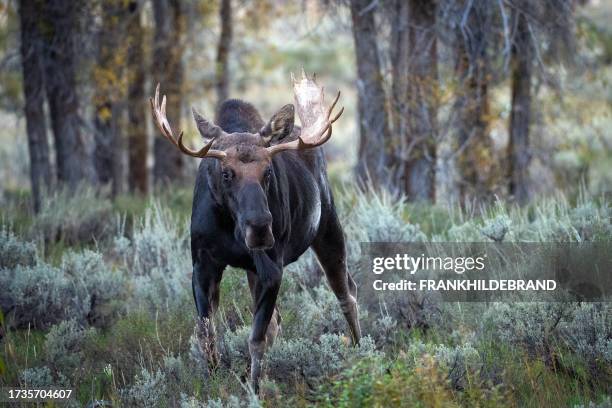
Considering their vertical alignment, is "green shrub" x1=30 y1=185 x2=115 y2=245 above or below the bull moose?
below

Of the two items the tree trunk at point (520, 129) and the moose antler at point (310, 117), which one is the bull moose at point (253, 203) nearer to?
the moose antler at point (310, 117)

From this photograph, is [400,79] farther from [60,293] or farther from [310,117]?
[60,293]

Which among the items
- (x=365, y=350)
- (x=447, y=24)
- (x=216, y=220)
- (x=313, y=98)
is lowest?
(x=365, y=350)

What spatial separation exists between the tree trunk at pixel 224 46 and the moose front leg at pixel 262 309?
11.5 m

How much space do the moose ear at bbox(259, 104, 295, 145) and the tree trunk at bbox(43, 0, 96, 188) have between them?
7.19 metres

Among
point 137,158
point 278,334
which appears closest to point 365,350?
point 278,334

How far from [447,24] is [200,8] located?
21.9 feet

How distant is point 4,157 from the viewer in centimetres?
2223

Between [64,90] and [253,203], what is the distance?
8151 mm

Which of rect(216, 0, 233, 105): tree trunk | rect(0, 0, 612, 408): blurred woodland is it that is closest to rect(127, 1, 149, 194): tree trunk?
rect(0, 0, 612, 408): blurred woodland

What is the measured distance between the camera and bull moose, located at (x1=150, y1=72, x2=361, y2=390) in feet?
19.3

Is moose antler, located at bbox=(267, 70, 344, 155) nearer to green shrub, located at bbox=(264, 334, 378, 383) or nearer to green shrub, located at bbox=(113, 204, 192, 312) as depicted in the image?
green shrub, located at bbox=(264, 334, 378, 383)

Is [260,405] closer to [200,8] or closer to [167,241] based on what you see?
[167,241]

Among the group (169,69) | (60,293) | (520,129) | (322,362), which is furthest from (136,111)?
(322,362)
